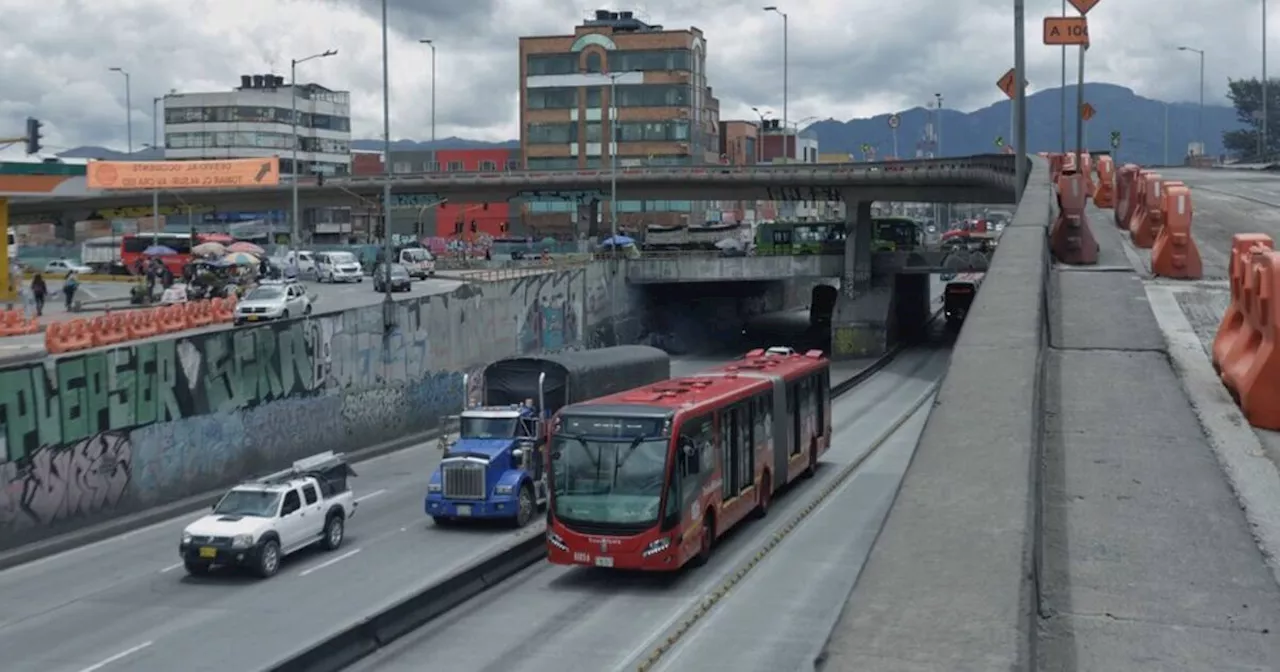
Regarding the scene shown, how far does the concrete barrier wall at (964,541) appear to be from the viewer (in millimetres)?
5953

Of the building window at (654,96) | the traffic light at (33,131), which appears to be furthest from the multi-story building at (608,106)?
the traffic light at (33,131)

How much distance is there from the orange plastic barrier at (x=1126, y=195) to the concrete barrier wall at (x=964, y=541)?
66.0 feet

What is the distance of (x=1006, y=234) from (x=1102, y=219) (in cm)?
1492

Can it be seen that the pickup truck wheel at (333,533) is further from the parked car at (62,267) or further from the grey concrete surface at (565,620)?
the parked car at (62,267)

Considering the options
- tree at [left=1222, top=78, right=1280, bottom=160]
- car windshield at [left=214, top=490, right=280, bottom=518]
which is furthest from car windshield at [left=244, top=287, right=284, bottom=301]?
tree at [left=1222, top=78, right=1280, bottom=160]

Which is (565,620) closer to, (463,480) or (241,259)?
(463,480)

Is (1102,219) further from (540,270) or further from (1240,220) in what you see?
(540,270)

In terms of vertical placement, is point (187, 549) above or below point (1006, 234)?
below

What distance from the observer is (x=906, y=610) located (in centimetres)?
638

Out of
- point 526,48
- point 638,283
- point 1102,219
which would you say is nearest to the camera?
point 1102,219

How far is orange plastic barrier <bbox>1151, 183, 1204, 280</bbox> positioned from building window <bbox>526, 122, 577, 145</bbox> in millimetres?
109817

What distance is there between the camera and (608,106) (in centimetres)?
12588

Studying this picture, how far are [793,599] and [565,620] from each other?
3501 millimetres

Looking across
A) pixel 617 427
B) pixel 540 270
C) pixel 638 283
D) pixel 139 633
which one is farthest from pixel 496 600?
pixel 638 283
